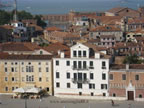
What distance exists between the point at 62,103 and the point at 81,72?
3.03 metres

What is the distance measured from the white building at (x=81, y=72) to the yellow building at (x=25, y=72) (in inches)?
31.5

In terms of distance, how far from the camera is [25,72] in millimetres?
38312

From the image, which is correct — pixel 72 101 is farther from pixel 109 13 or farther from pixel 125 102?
pixel 109 13

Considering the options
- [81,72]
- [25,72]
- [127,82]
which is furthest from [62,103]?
[127,82]

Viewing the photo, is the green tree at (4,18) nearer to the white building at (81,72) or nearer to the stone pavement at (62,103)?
the white building at (81,72)

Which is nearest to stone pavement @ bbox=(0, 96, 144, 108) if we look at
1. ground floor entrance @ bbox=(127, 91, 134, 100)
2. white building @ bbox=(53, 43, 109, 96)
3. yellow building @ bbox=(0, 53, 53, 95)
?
ground floor entrance @ bbox=(127, 91, 134, 100)

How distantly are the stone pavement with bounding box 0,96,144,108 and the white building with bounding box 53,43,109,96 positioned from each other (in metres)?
1.11

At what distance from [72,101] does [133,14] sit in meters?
62.9

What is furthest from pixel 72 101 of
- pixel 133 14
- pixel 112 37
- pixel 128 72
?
pixel 133 14

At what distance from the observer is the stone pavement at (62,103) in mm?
34188

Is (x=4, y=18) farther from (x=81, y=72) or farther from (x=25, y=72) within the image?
(x=81, y=72)

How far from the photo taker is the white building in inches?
1433

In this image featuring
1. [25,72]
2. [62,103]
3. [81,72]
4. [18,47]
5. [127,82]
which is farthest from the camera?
→ [18,47]

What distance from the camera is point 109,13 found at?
334 feet
